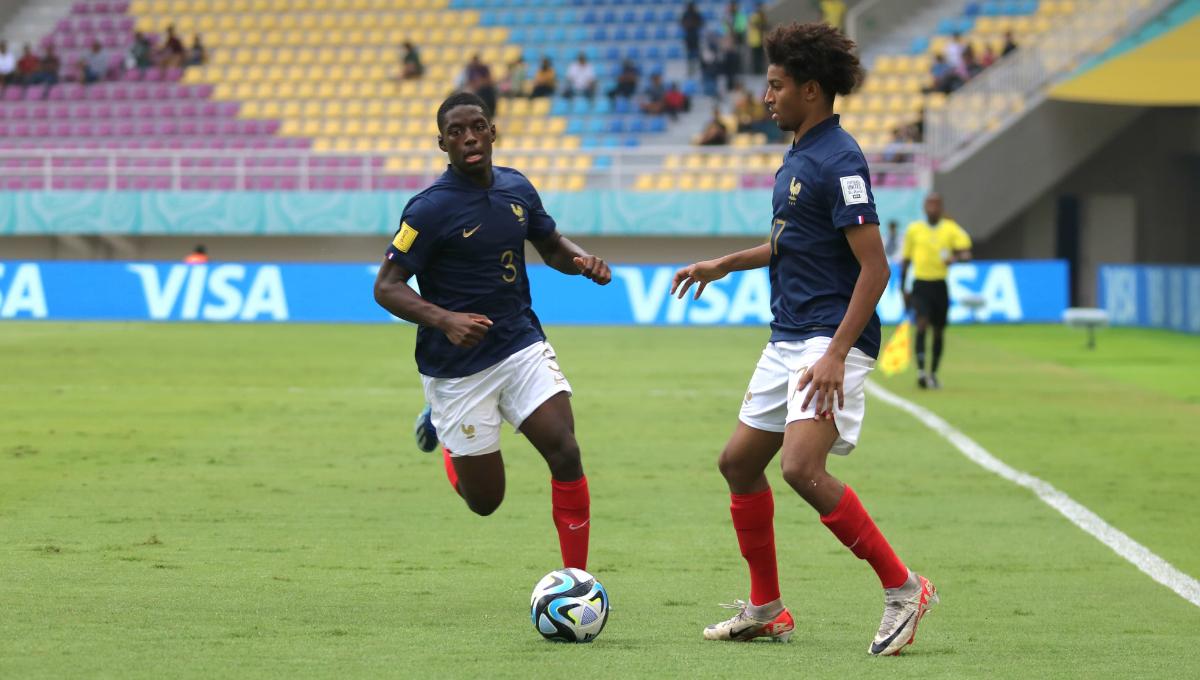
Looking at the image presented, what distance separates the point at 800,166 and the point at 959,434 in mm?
8617

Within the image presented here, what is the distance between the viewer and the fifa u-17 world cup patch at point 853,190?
575 centimetres

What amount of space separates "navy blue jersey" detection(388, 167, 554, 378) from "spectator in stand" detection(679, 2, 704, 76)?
31844mm

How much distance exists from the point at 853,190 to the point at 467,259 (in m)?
1.75

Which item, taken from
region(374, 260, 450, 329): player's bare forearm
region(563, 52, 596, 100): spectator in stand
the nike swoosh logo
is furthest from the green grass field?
region(563, 52, 596, 100): spectator in stand

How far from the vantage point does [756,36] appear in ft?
125

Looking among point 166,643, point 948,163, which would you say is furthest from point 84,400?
point 948,163

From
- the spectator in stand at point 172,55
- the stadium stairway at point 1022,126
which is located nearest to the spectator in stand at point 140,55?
the spectator in stand at point 172,55

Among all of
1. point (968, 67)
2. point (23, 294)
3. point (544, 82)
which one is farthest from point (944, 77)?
point (23, 294)

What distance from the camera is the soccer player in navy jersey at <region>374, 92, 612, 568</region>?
6660mm

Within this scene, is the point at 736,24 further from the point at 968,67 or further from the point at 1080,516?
the point at 1080,516

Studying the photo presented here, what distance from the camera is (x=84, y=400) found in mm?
16453

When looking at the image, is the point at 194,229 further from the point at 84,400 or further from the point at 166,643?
the point at 166,643

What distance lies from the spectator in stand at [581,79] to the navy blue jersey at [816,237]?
32.0 m

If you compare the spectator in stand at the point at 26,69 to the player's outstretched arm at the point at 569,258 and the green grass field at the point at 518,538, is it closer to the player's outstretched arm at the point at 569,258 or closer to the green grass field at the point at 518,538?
the green grass field at the point at 518,538
